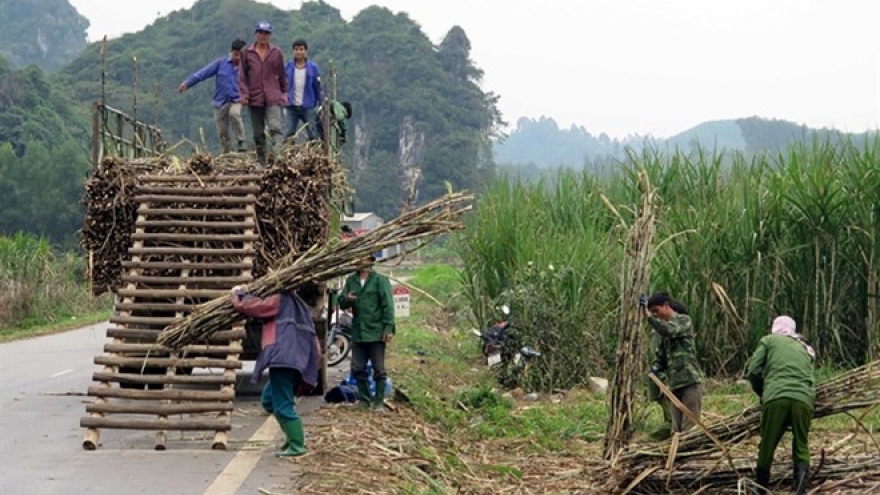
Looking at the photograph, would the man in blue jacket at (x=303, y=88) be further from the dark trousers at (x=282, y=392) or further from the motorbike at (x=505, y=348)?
the dark trousers at (x=282, y=392)

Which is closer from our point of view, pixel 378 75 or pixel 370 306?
pixel 370 306

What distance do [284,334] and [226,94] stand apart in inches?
250

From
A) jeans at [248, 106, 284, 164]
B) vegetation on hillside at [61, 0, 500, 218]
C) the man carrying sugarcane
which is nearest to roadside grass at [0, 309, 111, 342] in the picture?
jeans at [248, 106, 284, 164]

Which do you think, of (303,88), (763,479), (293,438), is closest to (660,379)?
(763,479)

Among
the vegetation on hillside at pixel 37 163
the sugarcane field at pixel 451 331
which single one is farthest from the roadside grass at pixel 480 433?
the vegetation on hillside at pixel 37 163

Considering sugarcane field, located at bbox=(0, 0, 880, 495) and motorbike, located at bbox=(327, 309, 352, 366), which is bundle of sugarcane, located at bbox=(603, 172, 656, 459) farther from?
motorbike, located at bbox=(327, 309, 352, 366)

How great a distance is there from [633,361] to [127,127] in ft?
29.5

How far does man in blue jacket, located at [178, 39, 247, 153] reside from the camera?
16.2 m

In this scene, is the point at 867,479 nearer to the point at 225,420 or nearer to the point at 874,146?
the point at 225,420

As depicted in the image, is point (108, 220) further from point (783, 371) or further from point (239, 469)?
point (783, 371)

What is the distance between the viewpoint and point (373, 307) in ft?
43.0

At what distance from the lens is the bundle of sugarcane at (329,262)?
10961 mm

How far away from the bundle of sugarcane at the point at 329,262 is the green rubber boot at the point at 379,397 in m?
1.99

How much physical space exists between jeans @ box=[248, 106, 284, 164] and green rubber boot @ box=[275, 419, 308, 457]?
19.2ft
